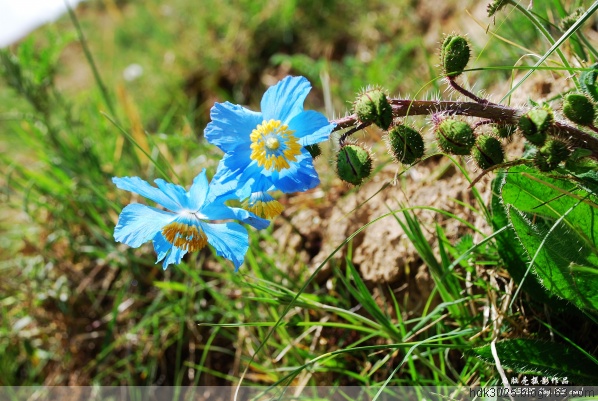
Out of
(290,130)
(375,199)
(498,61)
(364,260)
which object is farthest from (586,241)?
(498,61)

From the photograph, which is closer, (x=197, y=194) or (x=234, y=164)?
(x=234, y=164)

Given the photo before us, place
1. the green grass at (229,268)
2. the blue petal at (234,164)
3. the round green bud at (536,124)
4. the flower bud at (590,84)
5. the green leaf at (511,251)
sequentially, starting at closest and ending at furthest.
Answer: the round green bud at (536,124) < the blue petal at (234,164) < the flower bud at (590,84) < the green leaf at (511,251) < the green grass at (229,268)

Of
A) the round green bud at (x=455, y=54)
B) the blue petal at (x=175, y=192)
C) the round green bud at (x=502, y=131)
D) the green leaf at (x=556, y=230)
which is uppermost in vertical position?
the round green bud at (x=455, y=54)

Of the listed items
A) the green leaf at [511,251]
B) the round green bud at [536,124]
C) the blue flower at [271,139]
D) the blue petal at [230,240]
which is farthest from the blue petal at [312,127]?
the green leaf at [511,251]

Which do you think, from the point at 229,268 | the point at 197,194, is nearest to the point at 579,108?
the point at 197,194

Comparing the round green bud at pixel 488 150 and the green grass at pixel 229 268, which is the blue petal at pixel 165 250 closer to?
the green grass at pixel 229 268

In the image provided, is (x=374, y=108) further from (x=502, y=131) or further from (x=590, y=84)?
(x=590, y=84)

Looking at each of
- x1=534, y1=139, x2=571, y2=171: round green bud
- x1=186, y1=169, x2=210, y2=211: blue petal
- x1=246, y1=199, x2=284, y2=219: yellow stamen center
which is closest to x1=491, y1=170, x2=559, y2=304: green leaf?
x1=534, y1=139, x2=571, y2=171: round green bud

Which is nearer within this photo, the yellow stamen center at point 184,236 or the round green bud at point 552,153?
the round green bud at point 552,153
